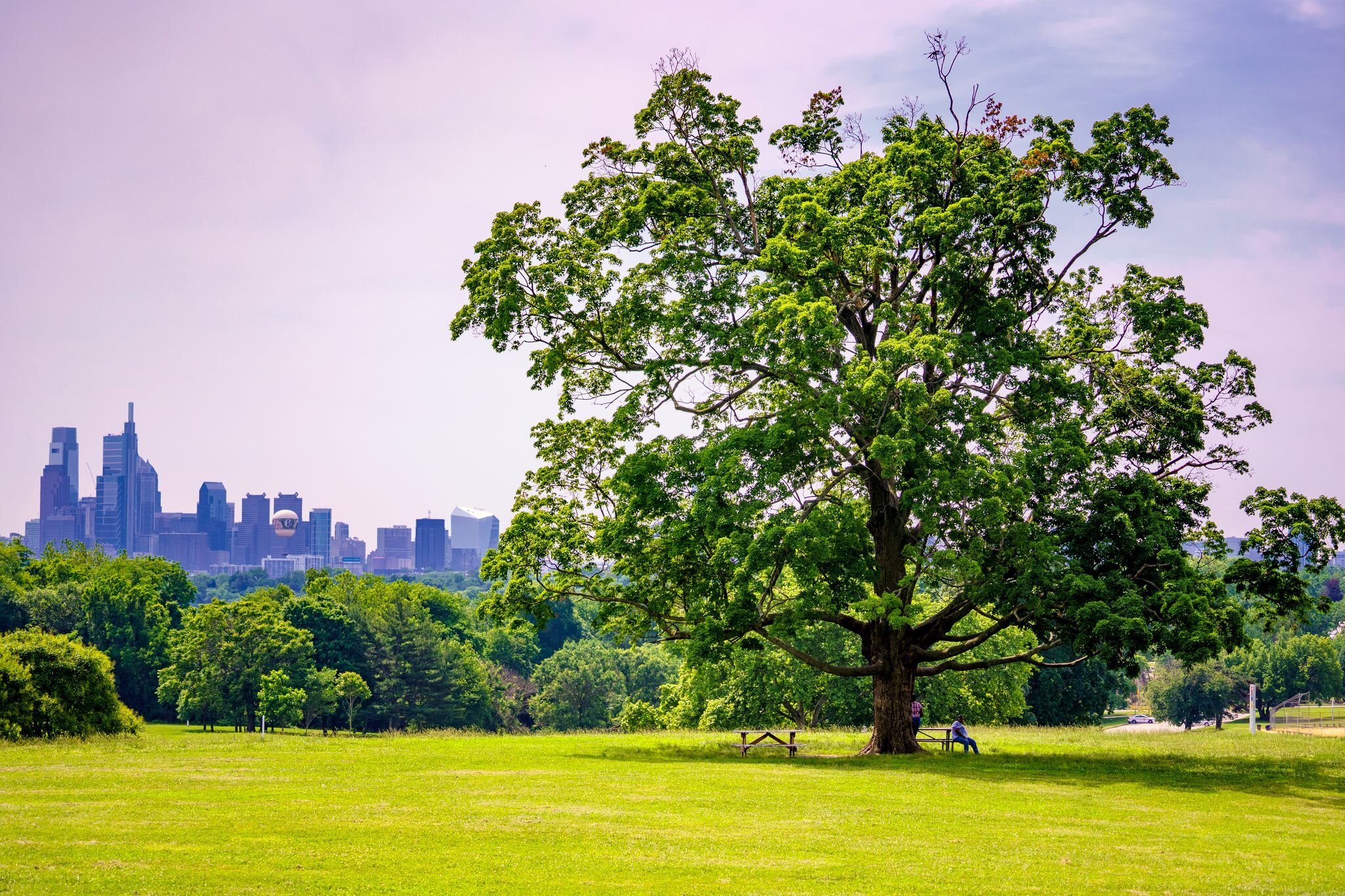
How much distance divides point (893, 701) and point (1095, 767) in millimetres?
5585

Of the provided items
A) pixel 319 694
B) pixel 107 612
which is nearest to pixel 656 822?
pixel 319 694

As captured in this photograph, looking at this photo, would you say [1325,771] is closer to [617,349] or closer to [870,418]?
[870,418]

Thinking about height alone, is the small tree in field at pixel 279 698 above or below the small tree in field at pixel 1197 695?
above

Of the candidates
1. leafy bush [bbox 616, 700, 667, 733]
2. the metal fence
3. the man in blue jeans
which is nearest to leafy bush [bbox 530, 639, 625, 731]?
leafy bush [bbox 616, 700, 667, 733]

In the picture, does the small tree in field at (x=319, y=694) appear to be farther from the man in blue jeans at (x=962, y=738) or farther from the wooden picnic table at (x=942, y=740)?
the man in blue jeans at (x=962, y=738)

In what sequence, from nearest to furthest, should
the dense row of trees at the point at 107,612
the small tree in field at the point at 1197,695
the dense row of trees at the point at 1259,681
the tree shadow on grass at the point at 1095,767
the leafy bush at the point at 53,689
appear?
the tree shadow on grass at the point at 1095,767
the leafy bush at the point at 53,689
the dense row of trees at the point at 107,612
the small tree in field at the point at 1197,695
the dense row of trees at the point at 1259,681

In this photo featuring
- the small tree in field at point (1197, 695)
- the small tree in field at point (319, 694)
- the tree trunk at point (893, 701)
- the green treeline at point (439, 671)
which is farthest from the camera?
the small tree in field at point (1197, 695)

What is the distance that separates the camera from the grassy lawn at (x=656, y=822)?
14531mm

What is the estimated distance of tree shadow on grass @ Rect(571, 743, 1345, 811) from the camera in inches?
958

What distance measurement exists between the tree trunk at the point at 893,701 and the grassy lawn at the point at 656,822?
145 cm

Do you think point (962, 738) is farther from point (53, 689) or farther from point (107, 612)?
point (107, 612)

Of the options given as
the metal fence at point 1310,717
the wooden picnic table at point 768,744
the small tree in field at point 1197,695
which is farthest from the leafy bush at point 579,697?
the wooden picnic table at point 768,744

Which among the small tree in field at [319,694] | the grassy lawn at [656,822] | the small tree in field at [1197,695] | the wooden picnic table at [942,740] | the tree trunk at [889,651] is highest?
the tree trunk at [889,651]

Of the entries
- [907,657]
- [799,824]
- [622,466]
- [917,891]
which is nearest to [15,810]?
[799,824]
